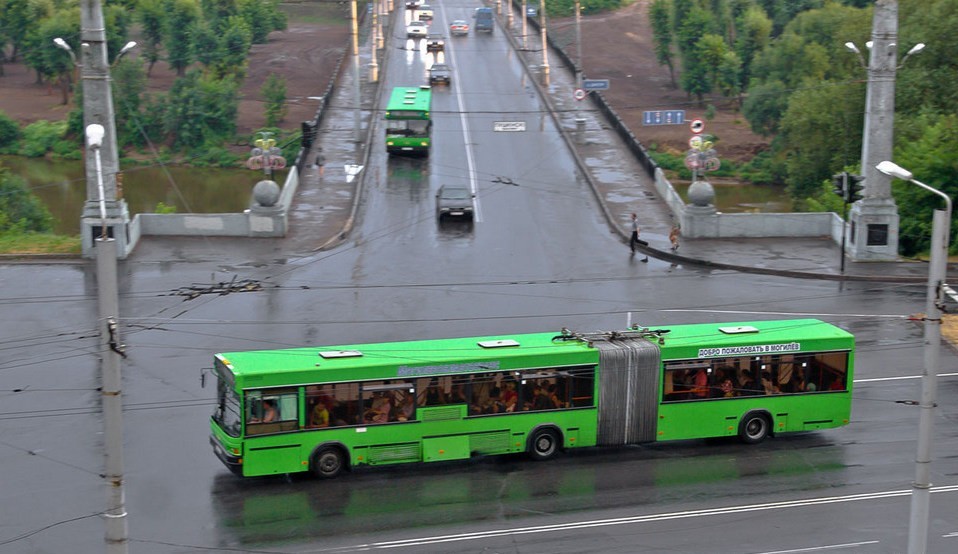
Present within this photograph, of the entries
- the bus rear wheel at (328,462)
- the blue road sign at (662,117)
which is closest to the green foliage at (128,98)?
the blue road sign at (662,117)

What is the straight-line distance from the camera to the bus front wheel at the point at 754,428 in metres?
25.7

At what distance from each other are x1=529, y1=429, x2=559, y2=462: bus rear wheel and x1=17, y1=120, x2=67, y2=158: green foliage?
7322cm

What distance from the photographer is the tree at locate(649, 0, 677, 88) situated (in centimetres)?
10362

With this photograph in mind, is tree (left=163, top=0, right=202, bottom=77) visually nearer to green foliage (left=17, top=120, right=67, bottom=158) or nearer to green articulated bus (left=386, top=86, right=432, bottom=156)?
green foliage (left=17, top=120, right=67, bottom=158)

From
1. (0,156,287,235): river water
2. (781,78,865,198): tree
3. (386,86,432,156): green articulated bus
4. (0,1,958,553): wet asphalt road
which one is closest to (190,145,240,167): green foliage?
(0,156,287,235): river water

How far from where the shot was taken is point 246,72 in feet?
336

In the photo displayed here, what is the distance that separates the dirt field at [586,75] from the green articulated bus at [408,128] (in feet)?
103

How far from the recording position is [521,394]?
24.4 meters

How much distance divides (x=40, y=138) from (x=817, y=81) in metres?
55.7

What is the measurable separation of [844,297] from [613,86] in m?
65.1

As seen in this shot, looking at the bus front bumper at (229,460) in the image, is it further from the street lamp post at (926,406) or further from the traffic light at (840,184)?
the traffic light at (840,184)

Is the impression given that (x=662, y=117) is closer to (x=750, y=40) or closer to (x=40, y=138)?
(x=750, y=40)

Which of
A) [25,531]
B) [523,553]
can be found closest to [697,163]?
[523,553]

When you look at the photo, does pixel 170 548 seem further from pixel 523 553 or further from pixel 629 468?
pixel 629 468
